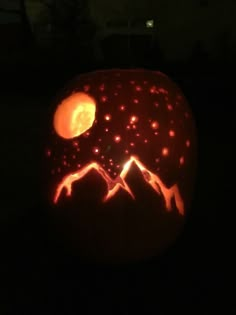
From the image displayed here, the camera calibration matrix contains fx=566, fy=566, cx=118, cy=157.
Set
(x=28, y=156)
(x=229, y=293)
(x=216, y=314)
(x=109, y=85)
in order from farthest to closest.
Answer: (x=28, y=156), (x=109, y=85), (x=229, y=293), (x=216, y=314)

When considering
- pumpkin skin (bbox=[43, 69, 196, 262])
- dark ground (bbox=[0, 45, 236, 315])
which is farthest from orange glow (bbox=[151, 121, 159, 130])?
dark ground (bbox=[0, 45, 236, 315])

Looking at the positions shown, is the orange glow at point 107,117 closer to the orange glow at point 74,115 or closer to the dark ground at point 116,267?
the orange glow at point 74,115

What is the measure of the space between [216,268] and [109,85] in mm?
817

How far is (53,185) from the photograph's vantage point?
2.20 meters

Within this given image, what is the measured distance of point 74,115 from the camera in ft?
7.27

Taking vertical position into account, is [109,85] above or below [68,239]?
above

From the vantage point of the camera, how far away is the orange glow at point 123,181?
82.0 inches

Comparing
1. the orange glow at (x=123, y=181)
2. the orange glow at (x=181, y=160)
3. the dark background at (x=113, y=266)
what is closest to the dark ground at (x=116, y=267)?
the dark background at (x=113, y=266)

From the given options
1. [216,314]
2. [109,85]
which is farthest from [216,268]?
[109,85]

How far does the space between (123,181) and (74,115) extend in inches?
13.4

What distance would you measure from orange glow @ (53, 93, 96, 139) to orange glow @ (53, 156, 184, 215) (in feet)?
0.50

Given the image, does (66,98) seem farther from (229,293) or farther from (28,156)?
(28,156)

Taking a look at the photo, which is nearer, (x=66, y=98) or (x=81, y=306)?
(x=81, y=306)

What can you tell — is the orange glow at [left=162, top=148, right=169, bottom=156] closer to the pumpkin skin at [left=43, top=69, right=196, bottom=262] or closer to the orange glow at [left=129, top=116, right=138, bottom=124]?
the pumpkin skin at [left=43, top=69, right=196, bottom=262]
